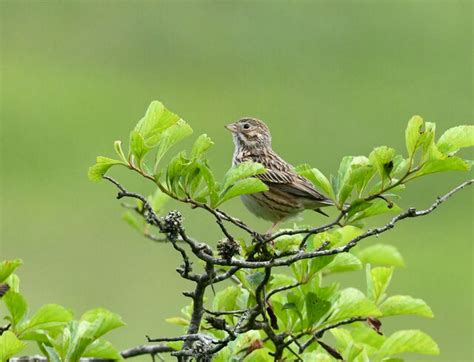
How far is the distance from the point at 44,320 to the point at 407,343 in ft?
3.35

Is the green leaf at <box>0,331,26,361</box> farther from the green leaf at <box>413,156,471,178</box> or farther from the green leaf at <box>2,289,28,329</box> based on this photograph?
the green leaf at <box>413,156,471,178</box>

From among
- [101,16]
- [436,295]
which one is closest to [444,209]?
[436,295]

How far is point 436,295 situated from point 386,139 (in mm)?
4664

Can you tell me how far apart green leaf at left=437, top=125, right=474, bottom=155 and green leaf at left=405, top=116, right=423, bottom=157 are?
6 cm

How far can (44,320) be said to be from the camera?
3.24 meters

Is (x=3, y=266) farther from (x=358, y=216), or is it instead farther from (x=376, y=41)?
(x=376, y=41)

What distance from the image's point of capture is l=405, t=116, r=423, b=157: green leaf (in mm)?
2914

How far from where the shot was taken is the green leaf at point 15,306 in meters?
3.23

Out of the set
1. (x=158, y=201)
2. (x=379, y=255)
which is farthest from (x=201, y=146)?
(x=379, y=255)

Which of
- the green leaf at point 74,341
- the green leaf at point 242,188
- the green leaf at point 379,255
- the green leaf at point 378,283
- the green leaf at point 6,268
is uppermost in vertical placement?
the green leaf at point 379,255

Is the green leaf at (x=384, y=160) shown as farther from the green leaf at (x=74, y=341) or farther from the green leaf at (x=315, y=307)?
the green leaf at (x=74, y=341)

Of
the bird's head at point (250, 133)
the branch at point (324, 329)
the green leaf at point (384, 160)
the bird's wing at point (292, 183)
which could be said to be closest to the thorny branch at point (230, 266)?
the branch at point (324, 329)

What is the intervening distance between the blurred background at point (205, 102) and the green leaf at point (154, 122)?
1347 cm

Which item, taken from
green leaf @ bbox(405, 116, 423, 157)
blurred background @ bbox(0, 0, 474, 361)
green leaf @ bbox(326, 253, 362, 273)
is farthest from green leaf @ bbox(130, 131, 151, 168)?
blurred background @ bbox(0, 0, 474, 361)
